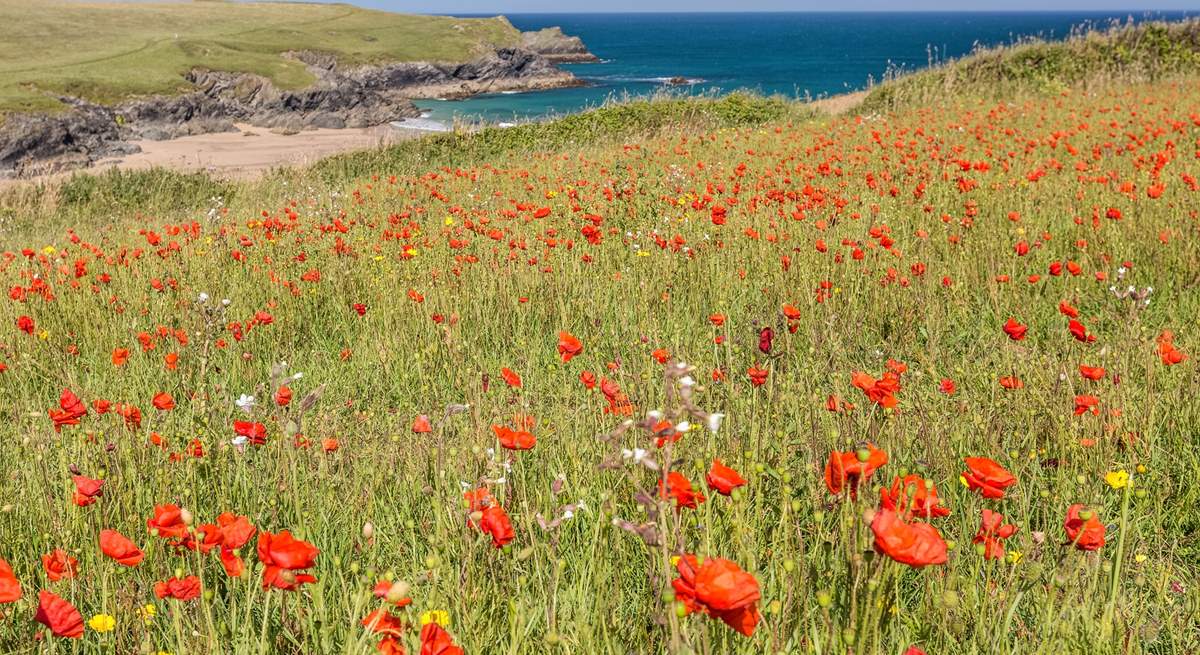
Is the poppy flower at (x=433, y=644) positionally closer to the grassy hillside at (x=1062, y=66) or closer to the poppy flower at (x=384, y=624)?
the poppy flower at (x=384, y=624)

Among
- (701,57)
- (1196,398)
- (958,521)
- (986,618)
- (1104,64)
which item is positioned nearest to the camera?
(986,618)

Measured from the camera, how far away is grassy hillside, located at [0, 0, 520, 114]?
4712 cm

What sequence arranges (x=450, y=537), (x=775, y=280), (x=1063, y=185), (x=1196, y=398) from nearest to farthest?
(x=450, y=537)
(x=1196, y=398)
(x=775, y=280)
(x=1063, y=185)

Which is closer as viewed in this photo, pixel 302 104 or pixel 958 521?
pixel 958 521

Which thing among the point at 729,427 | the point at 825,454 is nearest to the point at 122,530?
the point at 729,427

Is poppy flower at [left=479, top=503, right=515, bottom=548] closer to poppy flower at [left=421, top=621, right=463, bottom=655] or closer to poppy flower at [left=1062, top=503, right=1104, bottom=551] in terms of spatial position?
poppy flower at [left=421, top=621, right=463, bottom=655]

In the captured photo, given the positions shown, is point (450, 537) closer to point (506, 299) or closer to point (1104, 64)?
point (506, 299)

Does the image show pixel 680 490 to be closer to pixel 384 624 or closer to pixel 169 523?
pixel 384 624

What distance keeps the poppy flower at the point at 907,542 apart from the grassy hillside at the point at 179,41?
45.4 m

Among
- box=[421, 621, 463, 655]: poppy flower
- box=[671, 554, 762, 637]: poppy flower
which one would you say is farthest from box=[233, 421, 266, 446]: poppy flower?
box=[671, 554, 762, 637]: poppy flower

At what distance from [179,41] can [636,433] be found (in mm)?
71616

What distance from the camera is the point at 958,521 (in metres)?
2.34

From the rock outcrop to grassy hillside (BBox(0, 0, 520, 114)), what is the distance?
3846 millimetres

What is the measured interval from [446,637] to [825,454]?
1622 mm
